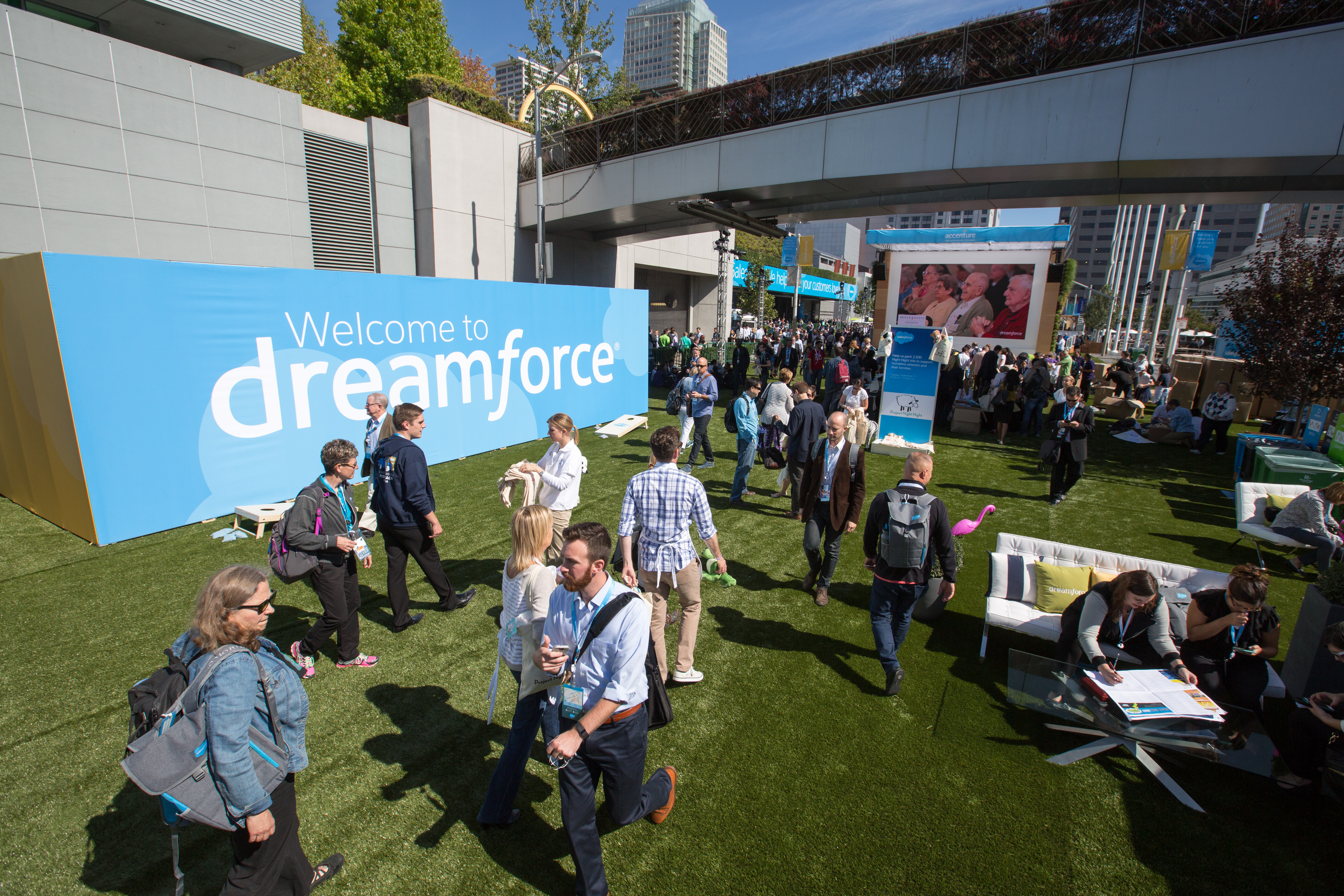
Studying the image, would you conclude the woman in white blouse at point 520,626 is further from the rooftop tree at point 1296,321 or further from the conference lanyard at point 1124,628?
the rooftop tree at point 1296,321

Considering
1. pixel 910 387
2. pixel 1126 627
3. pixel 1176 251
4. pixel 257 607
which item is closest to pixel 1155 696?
pixel 1126 627

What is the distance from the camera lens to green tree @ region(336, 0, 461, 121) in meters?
25.0

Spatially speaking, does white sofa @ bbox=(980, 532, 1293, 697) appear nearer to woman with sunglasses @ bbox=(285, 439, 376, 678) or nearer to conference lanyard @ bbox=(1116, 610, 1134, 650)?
conference lanyard @ bbox=(1116, 610, 1134, 650)

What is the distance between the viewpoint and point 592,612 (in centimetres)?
271

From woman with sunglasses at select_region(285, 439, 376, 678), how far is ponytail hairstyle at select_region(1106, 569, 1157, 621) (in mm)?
5097

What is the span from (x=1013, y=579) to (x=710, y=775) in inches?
127

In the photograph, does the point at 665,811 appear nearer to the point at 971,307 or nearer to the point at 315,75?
the point at 971,307

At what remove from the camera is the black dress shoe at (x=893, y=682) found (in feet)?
14.8

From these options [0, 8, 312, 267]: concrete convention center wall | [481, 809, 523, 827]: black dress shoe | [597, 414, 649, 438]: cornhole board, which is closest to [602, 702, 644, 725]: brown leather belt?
[481, 809, 523, 827]: black dress shoe

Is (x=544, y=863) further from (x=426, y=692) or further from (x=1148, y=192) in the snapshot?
(x=1148, y=192)

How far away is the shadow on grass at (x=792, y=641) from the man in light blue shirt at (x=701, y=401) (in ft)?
14.6

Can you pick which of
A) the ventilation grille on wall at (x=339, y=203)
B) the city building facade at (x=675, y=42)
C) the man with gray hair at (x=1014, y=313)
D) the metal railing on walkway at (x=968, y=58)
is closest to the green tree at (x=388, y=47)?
the ventilation grille on wall at (x=339, y=203)

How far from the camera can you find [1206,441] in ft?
42.8

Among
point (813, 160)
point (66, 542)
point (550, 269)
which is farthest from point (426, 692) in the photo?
point (550, 269)
